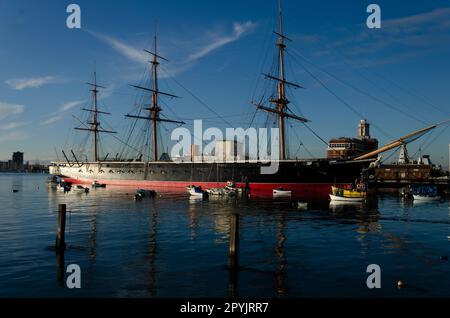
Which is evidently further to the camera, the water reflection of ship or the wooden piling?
the water reflection of ship

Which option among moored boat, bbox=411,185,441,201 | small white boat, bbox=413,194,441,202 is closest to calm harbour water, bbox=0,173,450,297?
small white boat, bbox=413,194,441,202

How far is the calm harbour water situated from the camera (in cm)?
1416

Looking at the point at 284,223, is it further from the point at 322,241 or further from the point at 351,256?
the point at 351,256

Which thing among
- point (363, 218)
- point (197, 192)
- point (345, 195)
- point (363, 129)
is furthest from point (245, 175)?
point (363, 129)

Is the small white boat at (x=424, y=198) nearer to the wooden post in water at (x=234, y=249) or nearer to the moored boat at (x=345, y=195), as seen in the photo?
the moored boat at (x=345, y=195)

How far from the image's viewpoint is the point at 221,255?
63.5 feet

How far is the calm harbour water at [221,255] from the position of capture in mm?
14156

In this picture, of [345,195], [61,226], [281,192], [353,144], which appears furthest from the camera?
[353,144]

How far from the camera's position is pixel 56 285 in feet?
47.6

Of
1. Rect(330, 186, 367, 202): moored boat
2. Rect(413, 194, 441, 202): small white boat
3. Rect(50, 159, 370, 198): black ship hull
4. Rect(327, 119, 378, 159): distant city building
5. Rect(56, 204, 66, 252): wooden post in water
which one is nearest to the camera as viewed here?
Rect(56, 204, 66, 252): wooden post in water

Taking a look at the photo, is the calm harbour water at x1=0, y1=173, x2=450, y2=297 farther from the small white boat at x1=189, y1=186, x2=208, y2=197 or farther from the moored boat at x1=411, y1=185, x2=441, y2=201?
the moored boat at x1=411, y1=185, x2=441, y2=201

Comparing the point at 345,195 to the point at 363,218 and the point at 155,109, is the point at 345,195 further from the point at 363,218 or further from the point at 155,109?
the point at 155,109
